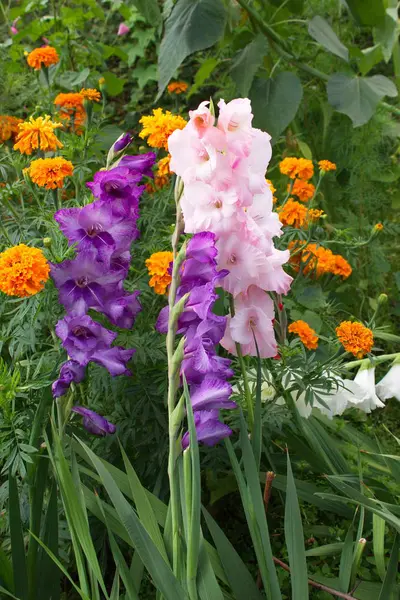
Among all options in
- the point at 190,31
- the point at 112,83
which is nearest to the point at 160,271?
the point at 190,31

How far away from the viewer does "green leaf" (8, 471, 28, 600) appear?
96cm

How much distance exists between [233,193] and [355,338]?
622mm

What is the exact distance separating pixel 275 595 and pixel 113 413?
0.59 m

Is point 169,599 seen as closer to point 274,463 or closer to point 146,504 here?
point 146,504

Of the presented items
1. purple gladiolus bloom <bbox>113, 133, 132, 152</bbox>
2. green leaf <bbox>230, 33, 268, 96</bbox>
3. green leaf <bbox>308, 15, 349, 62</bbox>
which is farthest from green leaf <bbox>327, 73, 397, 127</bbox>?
purple gladiolus bloom <bbox>113, 133, 132, 152</bbox>

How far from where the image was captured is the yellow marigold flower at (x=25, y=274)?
1.06 m

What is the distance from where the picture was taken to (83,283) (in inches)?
39.4

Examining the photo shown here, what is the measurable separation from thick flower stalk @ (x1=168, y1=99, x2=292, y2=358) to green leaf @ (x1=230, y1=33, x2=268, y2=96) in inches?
49.1

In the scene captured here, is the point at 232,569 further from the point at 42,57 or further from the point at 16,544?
the point at 42,57

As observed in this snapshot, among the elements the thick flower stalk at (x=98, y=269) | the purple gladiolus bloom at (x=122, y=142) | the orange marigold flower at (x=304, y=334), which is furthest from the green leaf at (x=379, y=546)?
the purple gladiolus bloom at (x=122, y=142)

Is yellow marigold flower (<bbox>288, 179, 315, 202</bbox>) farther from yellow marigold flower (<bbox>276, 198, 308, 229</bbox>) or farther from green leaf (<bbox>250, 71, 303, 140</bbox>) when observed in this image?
green leaf (<bbox>250, 71, 303, 140</bbox>)

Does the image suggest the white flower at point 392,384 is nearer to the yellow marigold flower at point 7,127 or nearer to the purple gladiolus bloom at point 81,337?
the purple gladiolus bloom at point 81,337

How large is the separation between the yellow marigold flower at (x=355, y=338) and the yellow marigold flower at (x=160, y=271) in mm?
351

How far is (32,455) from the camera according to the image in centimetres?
107
